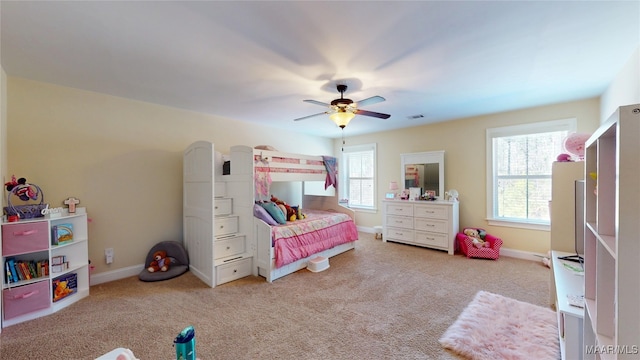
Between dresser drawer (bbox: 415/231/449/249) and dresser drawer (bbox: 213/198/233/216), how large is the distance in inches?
127

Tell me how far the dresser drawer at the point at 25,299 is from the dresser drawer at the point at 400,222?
4.63 metres

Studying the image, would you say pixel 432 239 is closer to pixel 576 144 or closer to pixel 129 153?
pixel 576 144

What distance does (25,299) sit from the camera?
2.21 metres

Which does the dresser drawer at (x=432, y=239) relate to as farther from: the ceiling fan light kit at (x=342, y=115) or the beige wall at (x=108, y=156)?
the beige wall at (x=108, y=156)

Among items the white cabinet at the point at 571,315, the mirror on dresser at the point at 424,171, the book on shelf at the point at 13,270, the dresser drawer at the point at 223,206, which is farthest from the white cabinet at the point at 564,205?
the book on shelf at the point at 13,270

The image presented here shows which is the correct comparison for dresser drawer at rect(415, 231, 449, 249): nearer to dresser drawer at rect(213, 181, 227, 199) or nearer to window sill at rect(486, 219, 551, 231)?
window sill at rect(486, 219, 551, 231)

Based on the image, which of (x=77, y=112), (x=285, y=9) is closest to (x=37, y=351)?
(x=77, y=112)

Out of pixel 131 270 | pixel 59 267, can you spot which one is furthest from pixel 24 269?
pixel 131 270

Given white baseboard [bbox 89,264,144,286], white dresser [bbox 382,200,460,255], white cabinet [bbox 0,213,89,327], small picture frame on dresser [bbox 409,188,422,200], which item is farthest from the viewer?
small picture frame on dresser [bbox 409,188,422,200]

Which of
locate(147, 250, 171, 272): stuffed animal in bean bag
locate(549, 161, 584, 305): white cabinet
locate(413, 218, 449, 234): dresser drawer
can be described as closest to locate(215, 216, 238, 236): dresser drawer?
locate(147, 250, 171, 272): stuffed animal in bean bag

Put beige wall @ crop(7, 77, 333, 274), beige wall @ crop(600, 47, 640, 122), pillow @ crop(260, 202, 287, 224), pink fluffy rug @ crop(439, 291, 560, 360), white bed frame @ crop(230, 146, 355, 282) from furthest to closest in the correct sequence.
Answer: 1. pillow @ crop(260, 202, 287, 224)
2. white bed frame @ crop(230, 146, 355, 282)
3. beige wall @ crop(7, 77, 333, 274)
4. beige wall @ crop(600, 47, 640, 122)
5. pink fluffy rug @ crop(439, 291, 560, 360)

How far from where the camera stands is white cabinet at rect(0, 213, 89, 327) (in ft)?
7.12

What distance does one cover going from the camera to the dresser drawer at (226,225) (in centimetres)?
315

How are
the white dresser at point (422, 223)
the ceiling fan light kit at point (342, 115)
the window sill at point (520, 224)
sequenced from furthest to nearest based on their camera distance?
the white dresser at point (422, 223)
the window sill at point (520, 224)
the ceiling fan light kit at point (342, 115)
